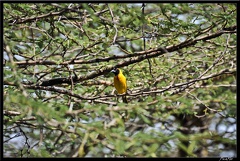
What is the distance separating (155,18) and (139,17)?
89cm

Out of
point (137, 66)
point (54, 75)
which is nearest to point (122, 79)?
point (137, 66)

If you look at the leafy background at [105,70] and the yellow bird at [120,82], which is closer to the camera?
the leafy background at [105,70]

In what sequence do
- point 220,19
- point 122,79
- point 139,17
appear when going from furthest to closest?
point 122,79 → point 220,19 → point 139,17

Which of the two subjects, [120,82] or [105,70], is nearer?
[105,70]

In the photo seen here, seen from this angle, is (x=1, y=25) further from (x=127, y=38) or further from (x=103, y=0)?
(x=127, y=38)

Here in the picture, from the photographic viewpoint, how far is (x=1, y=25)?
10.0 ft

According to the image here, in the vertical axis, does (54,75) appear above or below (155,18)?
below

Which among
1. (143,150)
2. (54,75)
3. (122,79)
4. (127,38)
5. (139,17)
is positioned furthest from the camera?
(122,79)

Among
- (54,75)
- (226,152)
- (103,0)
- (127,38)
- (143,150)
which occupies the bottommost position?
(226,152)

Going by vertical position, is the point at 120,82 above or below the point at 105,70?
below

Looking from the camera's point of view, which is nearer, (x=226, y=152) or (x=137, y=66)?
(x=137, y=66)

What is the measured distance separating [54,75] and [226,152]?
448 centimetres

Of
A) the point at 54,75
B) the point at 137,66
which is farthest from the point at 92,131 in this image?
the point at 137,66

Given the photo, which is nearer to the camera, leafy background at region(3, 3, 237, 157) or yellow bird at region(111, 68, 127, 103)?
leafy background at region(3, 3, 237, 157)
